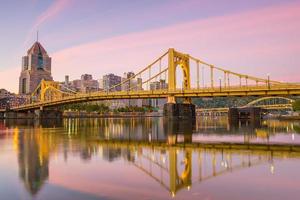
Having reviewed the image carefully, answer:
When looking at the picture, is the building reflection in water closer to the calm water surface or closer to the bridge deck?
the calm water surface

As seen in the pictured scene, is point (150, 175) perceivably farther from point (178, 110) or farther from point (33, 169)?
point (178, 110)

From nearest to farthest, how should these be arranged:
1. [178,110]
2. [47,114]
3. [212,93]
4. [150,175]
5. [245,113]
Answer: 1. [150,175]
2. [212,93]
3. [178,110]
4. [245,113]
5. [47,114]

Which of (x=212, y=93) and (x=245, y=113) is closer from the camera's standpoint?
(x=212, y=93)

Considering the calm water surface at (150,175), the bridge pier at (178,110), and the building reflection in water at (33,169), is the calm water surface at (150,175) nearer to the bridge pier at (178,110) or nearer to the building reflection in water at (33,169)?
the building reflection in water at (33,169)

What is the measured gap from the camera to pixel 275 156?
19.3 metres

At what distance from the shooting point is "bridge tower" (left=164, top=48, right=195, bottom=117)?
8300 centimetres

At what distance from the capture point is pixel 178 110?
8550 cm

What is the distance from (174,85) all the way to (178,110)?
6715 millimetres

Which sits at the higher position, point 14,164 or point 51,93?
point 51,93

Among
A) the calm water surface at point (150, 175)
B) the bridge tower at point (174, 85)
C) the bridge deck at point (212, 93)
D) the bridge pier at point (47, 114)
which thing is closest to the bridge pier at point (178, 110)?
the bridge tower at point (174, 85)

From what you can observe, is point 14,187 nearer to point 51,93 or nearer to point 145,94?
point 145,94

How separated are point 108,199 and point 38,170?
5.97 metres

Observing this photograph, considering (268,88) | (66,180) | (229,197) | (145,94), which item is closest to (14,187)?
(66,180)

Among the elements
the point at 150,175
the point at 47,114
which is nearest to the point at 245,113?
the point at 47,114
